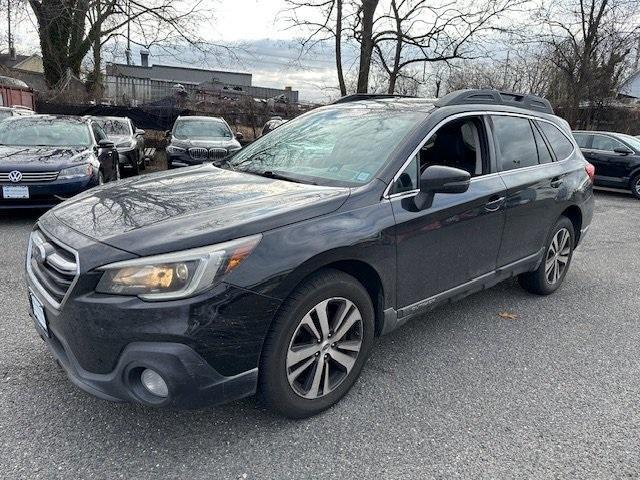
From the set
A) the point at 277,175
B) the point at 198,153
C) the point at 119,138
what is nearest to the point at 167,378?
the point at 277,175

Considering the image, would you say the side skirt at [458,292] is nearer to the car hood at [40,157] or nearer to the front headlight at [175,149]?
the car hood at [40,157]

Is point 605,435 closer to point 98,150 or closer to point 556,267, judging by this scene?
point 556,267

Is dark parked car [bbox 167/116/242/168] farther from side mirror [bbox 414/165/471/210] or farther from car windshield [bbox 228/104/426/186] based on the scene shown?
side mirror [bbox 414/165/471/210]

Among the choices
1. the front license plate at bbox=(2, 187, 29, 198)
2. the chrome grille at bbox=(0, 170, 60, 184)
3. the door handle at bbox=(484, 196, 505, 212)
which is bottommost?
the front license plate at bbox=(2, 187, 29, 198)

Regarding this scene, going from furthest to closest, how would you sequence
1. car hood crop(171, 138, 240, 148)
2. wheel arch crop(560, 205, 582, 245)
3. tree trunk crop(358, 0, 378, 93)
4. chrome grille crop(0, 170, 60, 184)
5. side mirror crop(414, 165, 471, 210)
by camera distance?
tree trunk crop(358, 0, 378, 93), car hood crop(171, 138, 240, 148), chrome grille crop(0, 170, 60, 184), wheel arch crop(560, 205, 582, 245), side mirror crop(414, 165, 471, 210)

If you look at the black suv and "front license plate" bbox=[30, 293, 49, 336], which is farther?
"front license plate" bbox=[30, 293, 49, 336]

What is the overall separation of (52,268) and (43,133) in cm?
621

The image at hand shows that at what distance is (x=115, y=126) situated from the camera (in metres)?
12.1

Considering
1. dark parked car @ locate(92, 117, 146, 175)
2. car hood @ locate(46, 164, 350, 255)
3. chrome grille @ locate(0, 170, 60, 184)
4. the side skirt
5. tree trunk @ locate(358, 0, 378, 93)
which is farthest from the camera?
tree trunk @ locate(358, 0, 378, 93)

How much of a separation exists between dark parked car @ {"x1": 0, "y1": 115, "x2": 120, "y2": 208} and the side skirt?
5.25 meters

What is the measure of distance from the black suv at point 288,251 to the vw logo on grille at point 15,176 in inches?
152

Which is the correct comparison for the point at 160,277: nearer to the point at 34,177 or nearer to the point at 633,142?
the point at 34,177

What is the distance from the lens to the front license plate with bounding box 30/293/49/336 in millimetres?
2408

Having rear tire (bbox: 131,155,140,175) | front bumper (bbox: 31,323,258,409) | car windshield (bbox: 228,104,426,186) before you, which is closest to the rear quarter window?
rear tire (bbox: 131,155,140,175)
